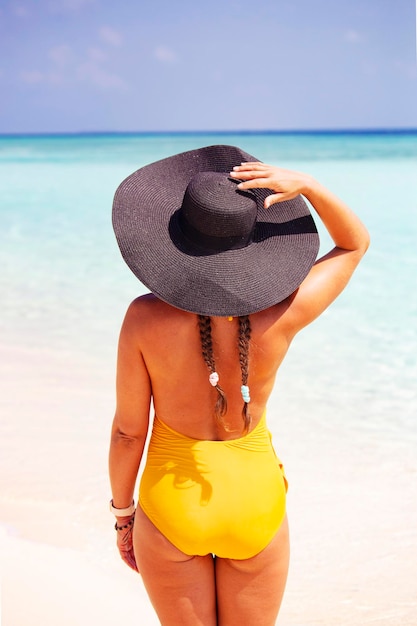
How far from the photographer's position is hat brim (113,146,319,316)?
1.43 meters

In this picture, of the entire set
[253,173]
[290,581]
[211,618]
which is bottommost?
[290,581]

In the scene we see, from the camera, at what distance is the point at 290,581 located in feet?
9.45

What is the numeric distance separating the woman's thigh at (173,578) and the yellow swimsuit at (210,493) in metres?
0.03

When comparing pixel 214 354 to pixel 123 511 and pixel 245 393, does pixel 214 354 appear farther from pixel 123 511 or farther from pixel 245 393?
pixel 123 511

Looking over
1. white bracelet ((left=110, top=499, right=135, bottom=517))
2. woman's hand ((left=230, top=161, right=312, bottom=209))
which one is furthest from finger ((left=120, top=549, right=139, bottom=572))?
woman's hand ((left=230, top=161, right=312, bottom=209))

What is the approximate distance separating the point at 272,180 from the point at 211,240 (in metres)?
0.17

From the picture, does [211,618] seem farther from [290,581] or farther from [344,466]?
[344,466]

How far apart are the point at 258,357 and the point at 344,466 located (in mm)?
2300

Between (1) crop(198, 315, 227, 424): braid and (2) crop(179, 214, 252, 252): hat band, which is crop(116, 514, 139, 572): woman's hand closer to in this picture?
(1) crop(198, 315, 227, 424): braid

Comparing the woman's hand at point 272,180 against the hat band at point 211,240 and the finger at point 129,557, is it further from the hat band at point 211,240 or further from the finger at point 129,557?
the finger at point 129,557

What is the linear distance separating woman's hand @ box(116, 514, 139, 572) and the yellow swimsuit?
24 centimetres

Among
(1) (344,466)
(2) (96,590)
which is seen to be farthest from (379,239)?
(2) (96,590)

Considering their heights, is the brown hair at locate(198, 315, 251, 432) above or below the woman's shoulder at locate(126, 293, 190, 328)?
→ below

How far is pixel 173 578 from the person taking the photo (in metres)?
1.65
